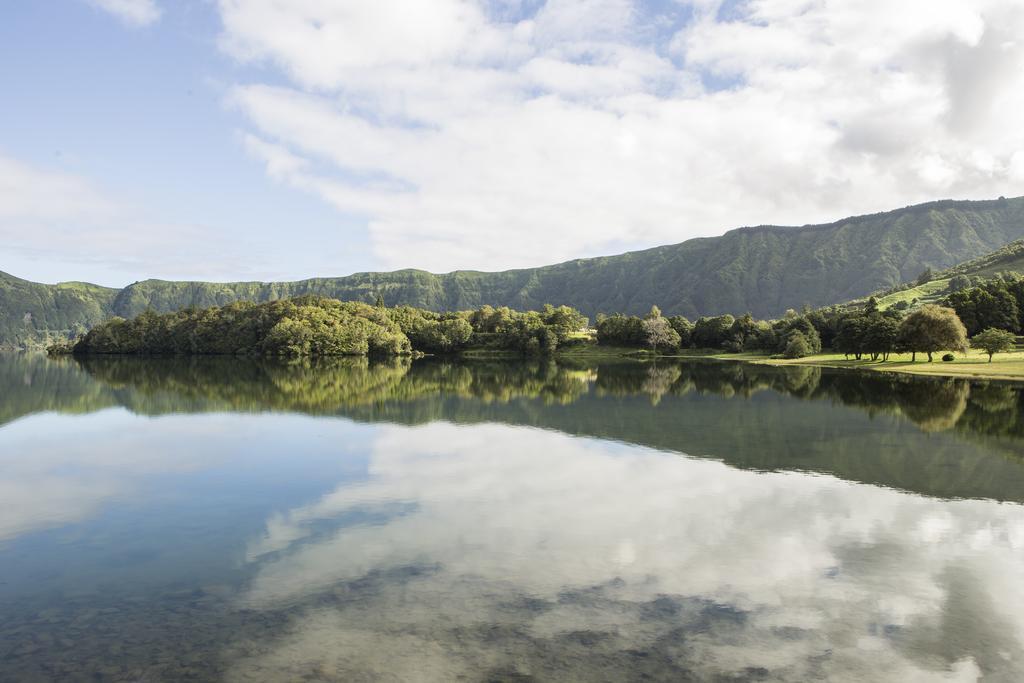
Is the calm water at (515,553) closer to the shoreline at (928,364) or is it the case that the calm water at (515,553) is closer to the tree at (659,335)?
the shoreline at (928,364)

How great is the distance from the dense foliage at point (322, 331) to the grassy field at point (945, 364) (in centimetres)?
6279

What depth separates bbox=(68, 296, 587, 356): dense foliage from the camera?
14275 centimetres

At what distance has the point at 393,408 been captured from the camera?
1831 inches

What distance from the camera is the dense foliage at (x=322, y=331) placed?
142750 millimetres

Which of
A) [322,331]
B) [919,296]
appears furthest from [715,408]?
[919,296]

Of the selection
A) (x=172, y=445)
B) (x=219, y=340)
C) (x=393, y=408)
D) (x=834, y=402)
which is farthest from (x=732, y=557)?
(x=219, y=340)

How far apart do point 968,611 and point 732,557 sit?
4934mm

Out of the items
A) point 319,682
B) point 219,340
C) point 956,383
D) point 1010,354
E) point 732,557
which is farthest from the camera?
point 219,340

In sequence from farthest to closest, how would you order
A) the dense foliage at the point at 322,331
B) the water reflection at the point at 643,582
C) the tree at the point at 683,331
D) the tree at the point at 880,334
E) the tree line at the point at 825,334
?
the tree at the point at 683,331
the dense foliage at the point at 322,331
the tree at the point at 880,334
the tree line at the point at 825,334
the water reflection at the point at 643,582

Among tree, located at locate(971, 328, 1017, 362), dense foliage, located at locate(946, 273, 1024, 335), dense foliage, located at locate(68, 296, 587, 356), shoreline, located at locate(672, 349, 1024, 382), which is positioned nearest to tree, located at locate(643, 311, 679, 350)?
dense foliage, located at locate(68, 296, 587, 356)

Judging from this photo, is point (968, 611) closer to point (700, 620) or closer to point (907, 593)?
point (907, 593)

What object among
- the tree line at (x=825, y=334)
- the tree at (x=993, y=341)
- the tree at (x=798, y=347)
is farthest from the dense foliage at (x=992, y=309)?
the tree at (x=798, y=347)

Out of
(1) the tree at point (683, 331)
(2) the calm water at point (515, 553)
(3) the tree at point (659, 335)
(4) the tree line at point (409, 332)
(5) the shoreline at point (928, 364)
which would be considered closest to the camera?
(2) the calm water at point (515, 553)

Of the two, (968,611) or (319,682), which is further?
(968,611)
